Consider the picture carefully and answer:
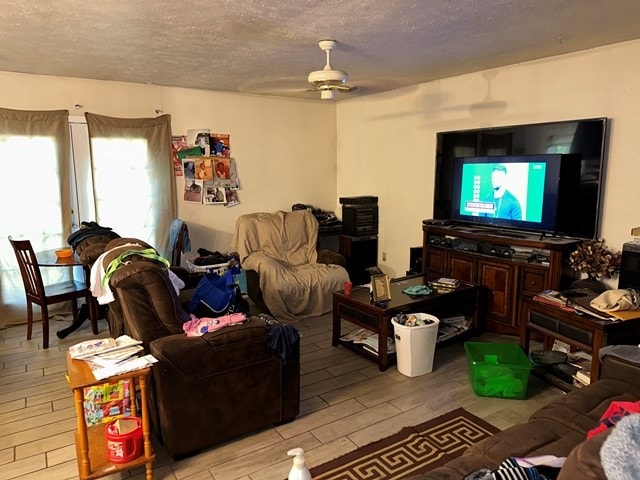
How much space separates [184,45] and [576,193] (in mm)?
3236

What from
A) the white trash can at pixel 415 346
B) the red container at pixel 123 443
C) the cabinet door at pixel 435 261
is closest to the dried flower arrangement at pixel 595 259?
the cabinet door at pixel 435 261

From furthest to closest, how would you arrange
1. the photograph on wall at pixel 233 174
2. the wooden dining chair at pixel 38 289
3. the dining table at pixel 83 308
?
1. the photograph on wall at pixel 233 174
2. the dining table at pixel 83 308
3. the wooden dining chair at pixel 38 289

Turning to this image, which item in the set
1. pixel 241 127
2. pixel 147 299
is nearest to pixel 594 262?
pixel 147 299

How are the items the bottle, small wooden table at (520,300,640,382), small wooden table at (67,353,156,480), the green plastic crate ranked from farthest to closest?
the green plastic crate
small wooden table at (520,300,640,382)
small wooden table at (67,353,156,480)
the bottle

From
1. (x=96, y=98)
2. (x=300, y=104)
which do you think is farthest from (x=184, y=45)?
(x=300, y=104)

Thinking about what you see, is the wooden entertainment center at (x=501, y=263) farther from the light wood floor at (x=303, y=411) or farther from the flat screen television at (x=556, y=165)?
the light wood floor at (x=303, y=411)

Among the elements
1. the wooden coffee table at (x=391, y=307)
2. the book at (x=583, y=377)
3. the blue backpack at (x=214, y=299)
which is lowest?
the book at (x=583, y=377)

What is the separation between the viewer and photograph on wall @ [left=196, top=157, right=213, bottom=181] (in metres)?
5.11

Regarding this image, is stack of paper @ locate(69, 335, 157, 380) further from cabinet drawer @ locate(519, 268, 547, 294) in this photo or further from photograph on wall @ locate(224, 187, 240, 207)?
photograph on wall @ locate(224, 187, 240, 207)

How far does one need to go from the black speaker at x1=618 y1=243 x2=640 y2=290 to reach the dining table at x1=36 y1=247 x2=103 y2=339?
13.6 ft

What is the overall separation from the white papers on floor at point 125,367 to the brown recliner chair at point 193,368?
10 centimetres

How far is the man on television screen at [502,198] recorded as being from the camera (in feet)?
13.1

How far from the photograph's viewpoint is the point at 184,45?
3303 mm

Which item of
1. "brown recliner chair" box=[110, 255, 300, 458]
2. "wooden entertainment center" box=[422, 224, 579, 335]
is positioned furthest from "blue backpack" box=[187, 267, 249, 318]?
"wooden entertainment center" box=[422, 224, 579, 335]
